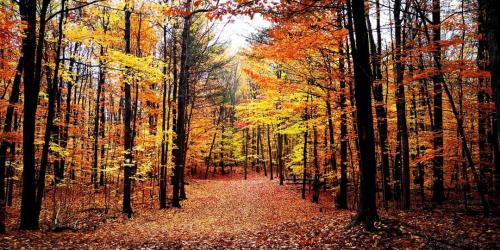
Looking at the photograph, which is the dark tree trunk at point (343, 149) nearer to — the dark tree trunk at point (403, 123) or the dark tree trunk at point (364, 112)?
the dark tree trunk at point (403, 123)

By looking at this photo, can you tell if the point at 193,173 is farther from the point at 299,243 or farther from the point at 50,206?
the point at 299,243

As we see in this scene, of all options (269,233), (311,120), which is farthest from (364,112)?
(311,120)

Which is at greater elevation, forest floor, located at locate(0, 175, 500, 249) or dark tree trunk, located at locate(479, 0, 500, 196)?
dark tree trunk, located at locate(479, 0, 500, 196)

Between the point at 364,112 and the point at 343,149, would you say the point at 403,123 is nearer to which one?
the point at 343,149

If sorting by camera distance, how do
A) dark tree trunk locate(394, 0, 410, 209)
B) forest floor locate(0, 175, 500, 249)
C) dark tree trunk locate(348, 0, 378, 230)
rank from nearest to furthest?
1. forest floor locate(0, 175, 500, 249)
2. dark tree trunk locate(348, 0, 378, 230)
3. dark tree trunk locate(394, 0, 410, 209)

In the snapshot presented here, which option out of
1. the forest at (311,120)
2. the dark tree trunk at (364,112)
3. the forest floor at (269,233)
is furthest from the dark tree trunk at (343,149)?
the dark tree trunk at (364,112)

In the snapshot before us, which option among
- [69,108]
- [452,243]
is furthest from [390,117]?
[69,108]

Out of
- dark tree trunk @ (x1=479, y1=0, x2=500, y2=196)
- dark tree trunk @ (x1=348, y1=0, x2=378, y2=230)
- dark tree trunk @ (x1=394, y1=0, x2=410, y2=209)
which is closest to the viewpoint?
dark tree trunk @ (x1=479, y1=0, x2=500, y2=196)

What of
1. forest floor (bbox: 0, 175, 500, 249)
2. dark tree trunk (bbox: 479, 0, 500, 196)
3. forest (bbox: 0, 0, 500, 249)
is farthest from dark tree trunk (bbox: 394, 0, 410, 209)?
dark tree trunk (bbox: 479, 0, 500, 196)

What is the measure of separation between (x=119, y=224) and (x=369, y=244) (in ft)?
35.2

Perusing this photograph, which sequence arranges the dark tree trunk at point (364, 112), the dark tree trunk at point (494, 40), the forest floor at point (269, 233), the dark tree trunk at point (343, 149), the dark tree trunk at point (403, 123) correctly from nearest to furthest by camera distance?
the dark tree trunk at point (494, 40), the forest floor at point (269, 233), the dark tree trunk at point (364, 112), the dark tree trunk at point (403, 123), the dark tree trunk at point (343, 149)

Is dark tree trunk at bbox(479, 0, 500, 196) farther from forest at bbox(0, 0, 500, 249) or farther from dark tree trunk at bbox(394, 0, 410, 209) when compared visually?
dark tree trunk at bbox(394, 0, 410, 209)

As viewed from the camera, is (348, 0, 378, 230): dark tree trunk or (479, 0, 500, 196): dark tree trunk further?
(348, 0, 378, 230): dark tree trunk

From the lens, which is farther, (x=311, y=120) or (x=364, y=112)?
(x=311, y=120)
